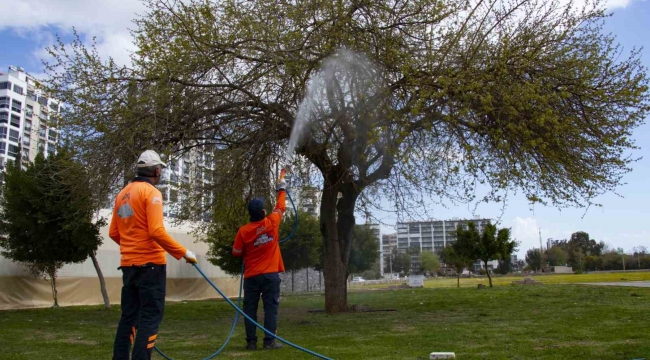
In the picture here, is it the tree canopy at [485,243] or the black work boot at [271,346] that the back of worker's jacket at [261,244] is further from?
the tree canopy at [485,243]

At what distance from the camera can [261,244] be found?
263 inches

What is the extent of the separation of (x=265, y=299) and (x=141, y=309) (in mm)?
2253

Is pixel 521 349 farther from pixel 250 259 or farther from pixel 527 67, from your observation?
pixel 527 67

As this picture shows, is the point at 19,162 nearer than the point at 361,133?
No

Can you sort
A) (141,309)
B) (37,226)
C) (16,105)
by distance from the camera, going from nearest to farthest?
(141,309)
(37,226)
(16,105)

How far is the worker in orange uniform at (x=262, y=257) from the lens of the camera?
21.7ft

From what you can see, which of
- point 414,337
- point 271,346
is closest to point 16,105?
point 271,346

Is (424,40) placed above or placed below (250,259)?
above

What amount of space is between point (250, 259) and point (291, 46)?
184 inches

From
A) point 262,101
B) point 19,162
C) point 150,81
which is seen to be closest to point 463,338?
point 262,101

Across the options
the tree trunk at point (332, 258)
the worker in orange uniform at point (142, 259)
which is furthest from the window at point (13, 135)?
the worker in orange uniform at point (142, 259)

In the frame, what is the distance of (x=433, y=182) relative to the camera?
10.9 meters

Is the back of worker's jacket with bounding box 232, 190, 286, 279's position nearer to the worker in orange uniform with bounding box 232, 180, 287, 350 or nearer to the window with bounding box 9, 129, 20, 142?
the worker in orange uniform with bounding box 232, 180, 287, 350

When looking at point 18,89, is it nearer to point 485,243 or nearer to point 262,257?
point 485,243
